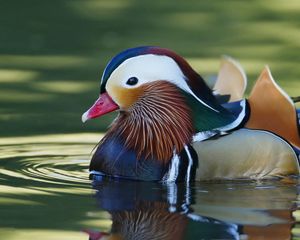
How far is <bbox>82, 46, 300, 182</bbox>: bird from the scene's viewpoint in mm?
8125

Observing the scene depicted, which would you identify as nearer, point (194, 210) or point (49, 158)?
point (194, 210)

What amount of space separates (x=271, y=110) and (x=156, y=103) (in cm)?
68

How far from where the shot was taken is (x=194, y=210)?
24.3ft

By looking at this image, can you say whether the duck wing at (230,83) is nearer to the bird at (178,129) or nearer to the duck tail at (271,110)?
the bird at (178,129)

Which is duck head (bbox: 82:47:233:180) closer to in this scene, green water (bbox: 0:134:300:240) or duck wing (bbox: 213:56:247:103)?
green water (bbox: 0:134:300:240)

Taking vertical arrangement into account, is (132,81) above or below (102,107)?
above

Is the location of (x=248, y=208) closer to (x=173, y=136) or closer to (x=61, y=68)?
(x=173, y=136)

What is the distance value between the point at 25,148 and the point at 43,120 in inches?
26.6

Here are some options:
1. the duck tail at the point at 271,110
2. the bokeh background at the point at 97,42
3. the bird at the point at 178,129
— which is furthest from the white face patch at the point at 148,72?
the bokeh background at the point at 97,42

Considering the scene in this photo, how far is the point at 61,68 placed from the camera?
37.4 ft

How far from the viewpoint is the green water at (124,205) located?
684 centimetres

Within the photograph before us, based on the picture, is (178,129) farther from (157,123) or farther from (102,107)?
(102,107)

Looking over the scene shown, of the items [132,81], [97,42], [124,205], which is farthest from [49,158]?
[97,42]

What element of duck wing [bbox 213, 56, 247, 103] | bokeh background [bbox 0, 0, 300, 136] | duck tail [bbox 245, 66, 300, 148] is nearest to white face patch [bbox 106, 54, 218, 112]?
duck tail [bbox 245, 66, 300, 148]
